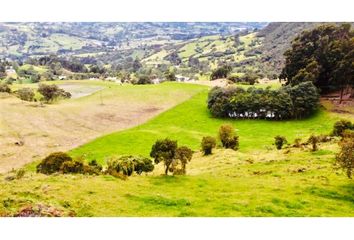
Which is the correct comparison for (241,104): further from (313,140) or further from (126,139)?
(313,140)

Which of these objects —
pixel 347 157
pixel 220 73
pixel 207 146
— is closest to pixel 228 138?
pixel 207 146

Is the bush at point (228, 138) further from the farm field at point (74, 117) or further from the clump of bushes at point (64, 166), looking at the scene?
the clump of bushes at point (64, 166)

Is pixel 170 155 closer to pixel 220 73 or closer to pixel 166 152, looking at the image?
pixel 166 152

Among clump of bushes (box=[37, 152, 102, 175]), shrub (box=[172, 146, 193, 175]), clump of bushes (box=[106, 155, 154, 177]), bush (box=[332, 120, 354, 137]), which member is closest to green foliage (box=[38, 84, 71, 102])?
clump of bushes (box=[37, 152, 102, 175])

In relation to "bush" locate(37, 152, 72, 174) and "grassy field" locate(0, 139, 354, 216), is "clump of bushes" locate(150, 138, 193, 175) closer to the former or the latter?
"grassy field" locate(0, 139, 354, 216)
